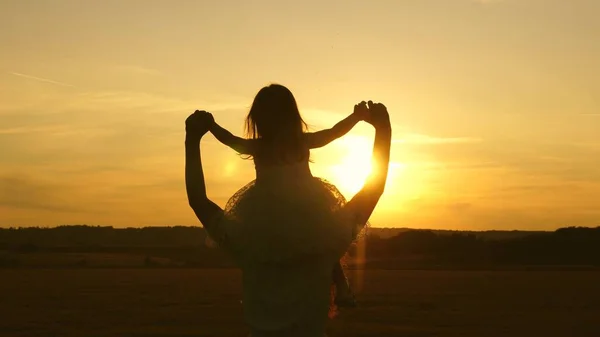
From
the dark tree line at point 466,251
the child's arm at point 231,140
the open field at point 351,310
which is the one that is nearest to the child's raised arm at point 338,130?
the child's arm at point 231,140

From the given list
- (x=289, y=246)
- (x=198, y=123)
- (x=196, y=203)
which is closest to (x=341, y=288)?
(x=289, y=246)

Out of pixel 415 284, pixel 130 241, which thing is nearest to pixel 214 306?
pixel 415 284

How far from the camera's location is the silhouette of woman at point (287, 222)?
2514mm

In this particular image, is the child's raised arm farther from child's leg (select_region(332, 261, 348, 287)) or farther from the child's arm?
child's leg (select_region(332, 261, 348, 287))

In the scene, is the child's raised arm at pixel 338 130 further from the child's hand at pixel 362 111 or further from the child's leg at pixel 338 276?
the child's leg at pixel 338 276

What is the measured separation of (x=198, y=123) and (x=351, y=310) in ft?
66.7

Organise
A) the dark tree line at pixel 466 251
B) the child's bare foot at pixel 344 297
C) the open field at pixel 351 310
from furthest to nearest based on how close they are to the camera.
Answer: the dark tree line at pixel 466 251
the open field at pixel 351 310
the child's bare foot at pixel 344 297

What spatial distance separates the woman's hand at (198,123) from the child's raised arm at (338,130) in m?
0.29

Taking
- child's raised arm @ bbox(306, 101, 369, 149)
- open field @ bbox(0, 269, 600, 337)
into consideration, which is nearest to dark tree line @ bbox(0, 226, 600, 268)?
open field @ bbox(0, 269, 600, 337)

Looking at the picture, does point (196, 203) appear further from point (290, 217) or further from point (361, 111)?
point (361, 111)

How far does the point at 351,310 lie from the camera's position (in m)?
22.5

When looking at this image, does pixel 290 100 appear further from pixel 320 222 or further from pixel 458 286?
pixel 458 286

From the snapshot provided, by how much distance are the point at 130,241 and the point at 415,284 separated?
76839mm

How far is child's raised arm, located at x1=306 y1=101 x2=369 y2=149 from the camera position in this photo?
8.48ft
